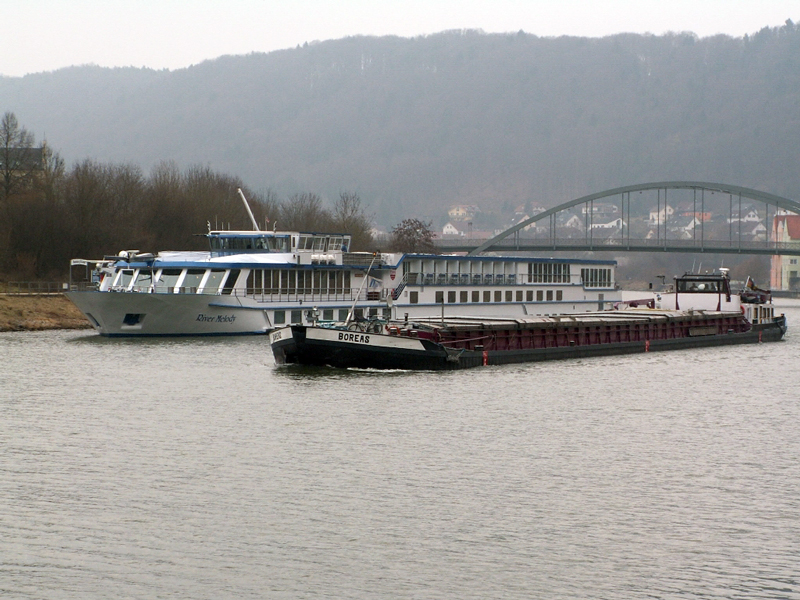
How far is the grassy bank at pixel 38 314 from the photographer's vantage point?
59.5m

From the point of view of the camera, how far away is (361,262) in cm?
5956

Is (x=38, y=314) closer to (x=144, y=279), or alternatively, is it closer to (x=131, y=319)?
(x=144, y=279)

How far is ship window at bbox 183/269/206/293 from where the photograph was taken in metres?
52.3

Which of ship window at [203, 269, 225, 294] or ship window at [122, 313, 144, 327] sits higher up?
ship window at [203, 269, 225, 294]

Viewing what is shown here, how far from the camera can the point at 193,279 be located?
52.8 m

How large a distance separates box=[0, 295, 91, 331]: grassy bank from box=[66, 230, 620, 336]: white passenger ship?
399 centimetres

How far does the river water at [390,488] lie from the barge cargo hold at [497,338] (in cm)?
119

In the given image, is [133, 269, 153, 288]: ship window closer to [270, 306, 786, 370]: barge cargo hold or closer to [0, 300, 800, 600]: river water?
[270, 306, 786, 370]: barge cargo hold

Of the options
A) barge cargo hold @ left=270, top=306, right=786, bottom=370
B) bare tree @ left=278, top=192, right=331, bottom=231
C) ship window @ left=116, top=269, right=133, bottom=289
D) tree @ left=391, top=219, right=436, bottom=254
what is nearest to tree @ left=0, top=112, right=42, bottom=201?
bare tree @ left=278, top=192, right=331, bottom=231

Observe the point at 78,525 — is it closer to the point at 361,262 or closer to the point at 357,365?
the point at 357,365

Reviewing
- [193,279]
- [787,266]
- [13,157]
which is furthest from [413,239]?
[787,266]

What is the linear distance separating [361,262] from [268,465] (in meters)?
37.1

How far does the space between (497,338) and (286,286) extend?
15.9 meters

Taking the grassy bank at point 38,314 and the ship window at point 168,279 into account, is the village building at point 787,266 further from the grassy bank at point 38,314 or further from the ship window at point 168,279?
the ship window at point 168,279
